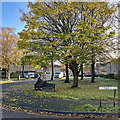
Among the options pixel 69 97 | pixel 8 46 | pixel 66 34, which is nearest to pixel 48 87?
pixel 69 97

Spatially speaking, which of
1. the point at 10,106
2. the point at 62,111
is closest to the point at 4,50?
the point at 10,106

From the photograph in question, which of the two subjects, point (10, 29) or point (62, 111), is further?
point (10, 29)

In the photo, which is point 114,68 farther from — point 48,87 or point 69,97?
point 69,97

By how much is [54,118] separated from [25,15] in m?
10.8

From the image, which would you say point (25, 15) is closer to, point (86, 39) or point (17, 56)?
point (86, 39)

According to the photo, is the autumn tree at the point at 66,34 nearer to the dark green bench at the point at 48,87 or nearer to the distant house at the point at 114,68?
the dark green bench at the point at 48,87

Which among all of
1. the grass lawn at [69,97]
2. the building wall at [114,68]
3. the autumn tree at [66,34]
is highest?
the autumn tree at [66,34]

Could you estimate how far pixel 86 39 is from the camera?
40.8 feet

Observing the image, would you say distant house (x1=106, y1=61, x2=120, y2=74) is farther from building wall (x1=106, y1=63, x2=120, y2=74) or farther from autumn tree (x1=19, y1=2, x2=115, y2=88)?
autumn tree (x1=19, y1=2, x2=115, y2=88)

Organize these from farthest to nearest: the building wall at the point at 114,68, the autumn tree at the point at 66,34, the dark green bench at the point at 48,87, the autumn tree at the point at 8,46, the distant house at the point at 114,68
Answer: the building wall at the point at 114,68, the distant house at the point at 114,68, the autumn tree at the point at 8,46, the dark green bench at the point at 48,87, the autumn tree at the point at 66,34

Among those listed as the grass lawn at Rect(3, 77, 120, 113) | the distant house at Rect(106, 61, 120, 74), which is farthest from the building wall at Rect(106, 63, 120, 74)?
the grass lawn at Rect(3, 77, 120, 113)

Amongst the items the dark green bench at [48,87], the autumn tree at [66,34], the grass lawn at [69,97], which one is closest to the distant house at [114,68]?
the autumn tree at [66,34]

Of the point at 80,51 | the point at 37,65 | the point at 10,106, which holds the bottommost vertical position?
the point at 10,106

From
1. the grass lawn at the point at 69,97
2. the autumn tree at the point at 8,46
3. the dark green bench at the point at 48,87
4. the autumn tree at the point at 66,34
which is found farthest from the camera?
the autumn tree at the point at 8,46
